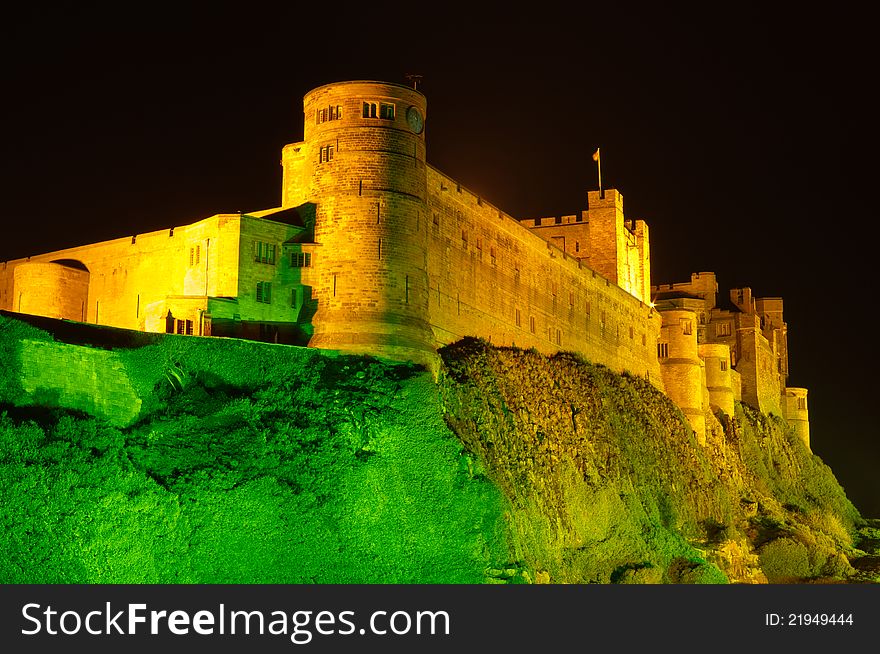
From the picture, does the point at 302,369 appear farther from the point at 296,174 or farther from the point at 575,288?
the point at 575,288

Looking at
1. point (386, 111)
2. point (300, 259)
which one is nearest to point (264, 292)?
point (300, 259)

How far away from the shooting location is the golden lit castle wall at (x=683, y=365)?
77938 millimetres

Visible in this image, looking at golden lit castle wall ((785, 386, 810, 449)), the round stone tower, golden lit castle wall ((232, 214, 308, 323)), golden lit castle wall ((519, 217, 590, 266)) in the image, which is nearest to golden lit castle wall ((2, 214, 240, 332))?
golden lit castle wall ((232, 214, 308, 323))

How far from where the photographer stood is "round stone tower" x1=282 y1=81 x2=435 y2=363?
152 feet

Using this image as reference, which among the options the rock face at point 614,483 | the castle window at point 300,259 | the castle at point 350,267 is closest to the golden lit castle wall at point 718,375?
the rock face at point 614,483

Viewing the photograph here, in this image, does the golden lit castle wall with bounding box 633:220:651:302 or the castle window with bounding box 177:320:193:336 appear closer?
the castle window with bounding box 177:320:193:336

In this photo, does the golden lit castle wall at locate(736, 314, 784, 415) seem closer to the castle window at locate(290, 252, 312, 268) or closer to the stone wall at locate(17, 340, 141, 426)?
the castle window at locate(290, 252, 312, 268)

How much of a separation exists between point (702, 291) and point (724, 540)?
42422 millimetres

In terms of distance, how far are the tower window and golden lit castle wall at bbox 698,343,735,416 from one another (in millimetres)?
42536

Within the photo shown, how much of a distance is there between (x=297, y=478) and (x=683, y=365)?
144 ft

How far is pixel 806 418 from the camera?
107000 mm

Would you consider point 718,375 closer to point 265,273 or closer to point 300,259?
point 300,259

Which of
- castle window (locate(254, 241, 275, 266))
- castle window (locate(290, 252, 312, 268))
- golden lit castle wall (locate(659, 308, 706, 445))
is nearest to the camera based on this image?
castle window (locate(254, 241, 275, 266))

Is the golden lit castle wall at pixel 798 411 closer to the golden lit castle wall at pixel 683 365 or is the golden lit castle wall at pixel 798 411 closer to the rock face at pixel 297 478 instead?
the golden lit castle wall at pixel 683 365
